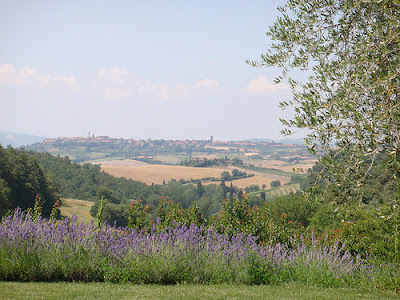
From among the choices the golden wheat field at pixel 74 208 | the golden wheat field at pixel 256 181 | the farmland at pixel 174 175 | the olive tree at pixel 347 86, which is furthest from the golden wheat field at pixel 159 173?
the olive tree at pixel 347 86

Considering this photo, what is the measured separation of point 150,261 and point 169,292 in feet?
3.27

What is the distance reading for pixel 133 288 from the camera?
561 centimetres

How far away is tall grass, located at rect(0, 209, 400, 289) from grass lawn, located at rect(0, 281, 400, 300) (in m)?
0.34

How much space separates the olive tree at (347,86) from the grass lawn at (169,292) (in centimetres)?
205

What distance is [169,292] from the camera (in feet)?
17.6

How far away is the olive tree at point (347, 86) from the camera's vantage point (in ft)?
13.4

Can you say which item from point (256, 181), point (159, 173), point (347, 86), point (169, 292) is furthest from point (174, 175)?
point (347, 86)

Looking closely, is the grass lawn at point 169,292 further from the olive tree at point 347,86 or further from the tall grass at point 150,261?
the olive tree at point 347,86

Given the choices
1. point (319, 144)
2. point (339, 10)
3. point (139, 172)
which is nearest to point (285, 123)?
point (319, 144)

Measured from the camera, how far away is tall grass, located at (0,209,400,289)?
6.15 m

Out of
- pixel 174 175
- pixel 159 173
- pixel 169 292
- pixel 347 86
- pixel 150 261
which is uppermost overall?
pixel 347 86

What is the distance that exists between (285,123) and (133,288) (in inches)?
134

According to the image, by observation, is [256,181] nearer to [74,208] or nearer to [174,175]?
[174,175]

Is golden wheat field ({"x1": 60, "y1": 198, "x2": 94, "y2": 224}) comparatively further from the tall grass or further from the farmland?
the tall grass
